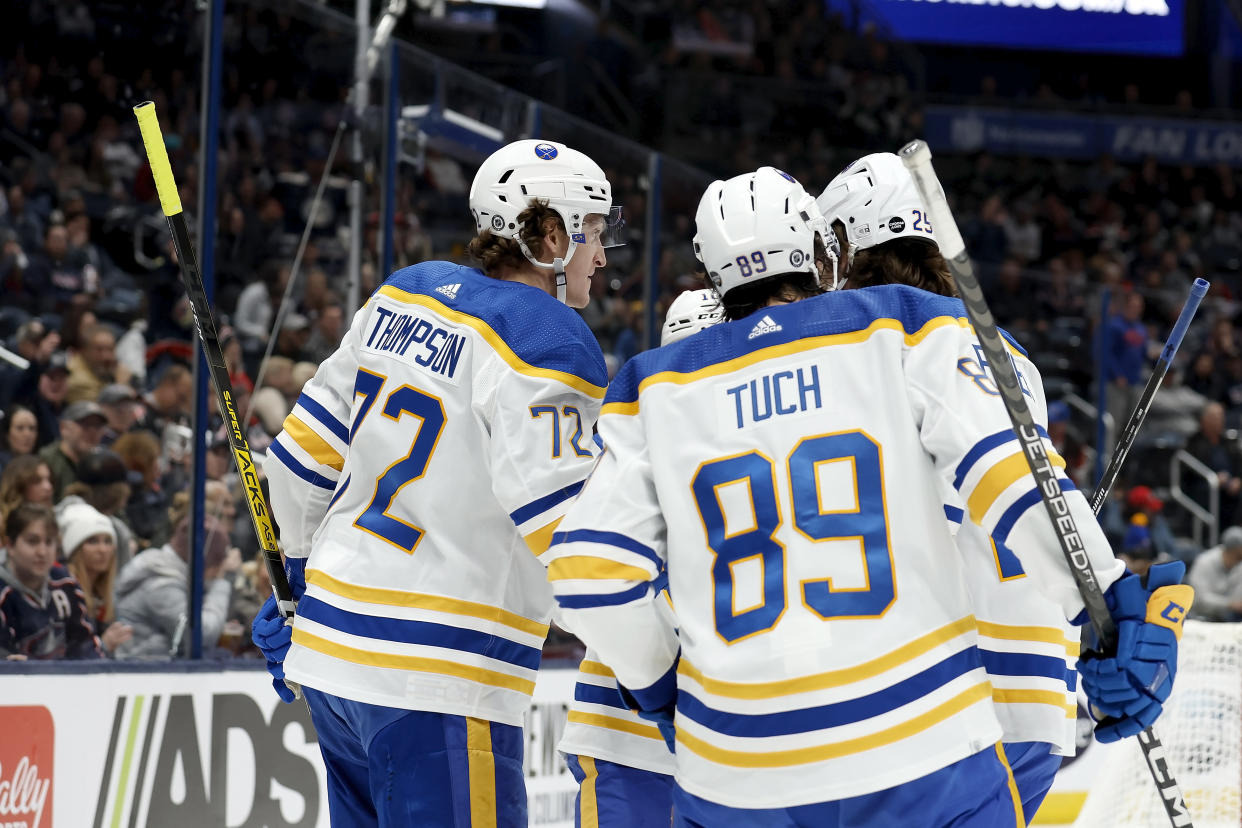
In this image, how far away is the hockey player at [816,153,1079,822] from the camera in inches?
93.4

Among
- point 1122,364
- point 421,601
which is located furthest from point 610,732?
point 1122,364

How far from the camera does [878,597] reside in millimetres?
1818

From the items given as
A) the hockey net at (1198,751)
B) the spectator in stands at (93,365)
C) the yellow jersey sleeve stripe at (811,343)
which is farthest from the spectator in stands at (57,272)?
the hockey net at (1198,751)

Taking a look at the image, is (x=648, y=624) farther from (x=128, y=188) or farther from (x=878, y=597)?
(x=128, y=188)

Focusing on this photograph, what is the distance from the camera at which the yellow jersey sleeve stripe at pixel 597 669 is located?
2.70 m

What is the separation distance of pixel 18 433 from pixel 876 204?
108 inches

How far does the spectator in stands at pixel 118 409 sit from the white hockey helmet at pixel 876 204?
95.7 inches

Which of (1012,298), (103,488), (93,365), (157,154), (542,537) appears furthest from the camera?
(1012,298)

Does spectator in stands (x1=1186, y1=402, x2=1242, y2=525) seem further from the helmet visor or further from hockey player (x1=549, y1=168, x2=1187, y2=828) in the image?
hockey player (x1=549, y1=168, x2=1187, y2=828)

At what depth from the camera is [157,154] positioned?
2.66 m

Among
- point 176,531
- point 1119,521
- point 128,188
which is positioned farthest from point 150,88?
point 1119,521

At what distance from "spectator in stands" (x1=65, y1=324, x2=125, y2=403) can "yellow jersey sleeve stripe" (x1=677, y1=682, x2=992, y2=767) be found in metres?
3.17

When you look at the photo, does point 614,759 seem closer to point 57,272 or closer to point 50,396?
point 50,396

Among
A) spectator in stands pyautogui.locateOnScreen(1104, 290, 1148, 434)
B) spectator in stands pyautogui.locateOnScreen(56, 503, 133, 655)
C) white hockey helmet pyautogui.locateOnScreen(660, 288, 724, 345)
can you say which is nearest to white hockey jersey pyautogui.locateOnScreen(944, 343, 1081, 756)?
white hockey helmet pyautogui.locateOnScreen(660, 288, 724, 345)
